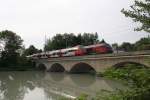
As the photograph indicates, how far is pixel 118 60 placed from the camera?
32.5 meters

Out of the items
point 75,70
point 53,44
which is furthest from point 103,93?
point 53,44

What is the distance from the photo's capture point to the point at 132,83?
137 inches

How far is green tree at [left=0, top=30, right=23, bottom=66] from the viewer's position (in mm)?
61281

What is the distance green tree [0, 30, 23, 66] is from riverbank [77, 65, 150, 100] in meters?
59.3

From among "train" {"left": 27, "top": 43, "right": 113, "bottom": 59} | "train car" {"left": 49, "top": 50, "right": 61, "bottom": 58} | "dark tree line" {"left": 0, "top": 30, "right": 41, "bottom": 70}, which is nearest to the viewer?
"train" {"left": 27, "top": 43, "right": 113, "bottom": 59}

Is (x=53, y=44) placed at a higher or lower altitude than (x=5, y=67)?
higher

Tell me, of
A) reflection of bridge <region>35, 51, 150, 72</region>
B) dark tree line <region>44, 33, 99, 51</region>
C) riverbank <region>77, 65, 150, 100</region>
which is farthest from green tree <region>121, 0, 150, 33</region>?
dark tree line <region>44, 33, 99, 51</region>

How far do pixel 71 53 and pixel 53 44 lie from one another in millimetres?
33689

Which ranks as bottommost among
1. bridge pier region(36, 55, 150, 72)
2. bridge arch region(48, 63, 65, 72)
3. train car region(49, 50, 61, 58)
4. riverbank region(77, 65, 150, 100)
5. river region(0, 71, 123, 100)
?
river region(0, 71, 123, 100)

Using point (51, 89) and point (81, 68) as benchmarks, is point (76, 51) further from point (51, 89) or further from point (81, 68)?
point (51, 89)

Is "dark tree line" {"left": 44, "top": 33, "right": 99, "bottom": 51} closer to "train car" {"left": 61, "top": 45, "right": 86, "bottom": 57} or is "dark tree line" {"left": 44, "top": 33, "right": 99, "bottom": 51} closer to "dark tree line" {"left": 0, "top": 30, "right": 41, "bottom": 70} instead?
"dark tree line" {"left": 0, "top": 30, "right": 41, "bottom": 70}

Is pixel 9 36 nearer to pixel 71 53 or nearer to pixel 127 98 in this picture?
pixel 71 53

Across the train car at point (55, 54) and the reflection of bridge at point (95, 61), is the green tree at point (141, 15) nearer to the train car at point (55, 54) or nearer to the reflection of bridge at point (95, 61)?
the reflection of bridge at point (95, 61)

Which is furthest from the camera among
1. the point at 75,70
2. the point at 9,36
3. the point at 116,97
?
the point at 9,36
